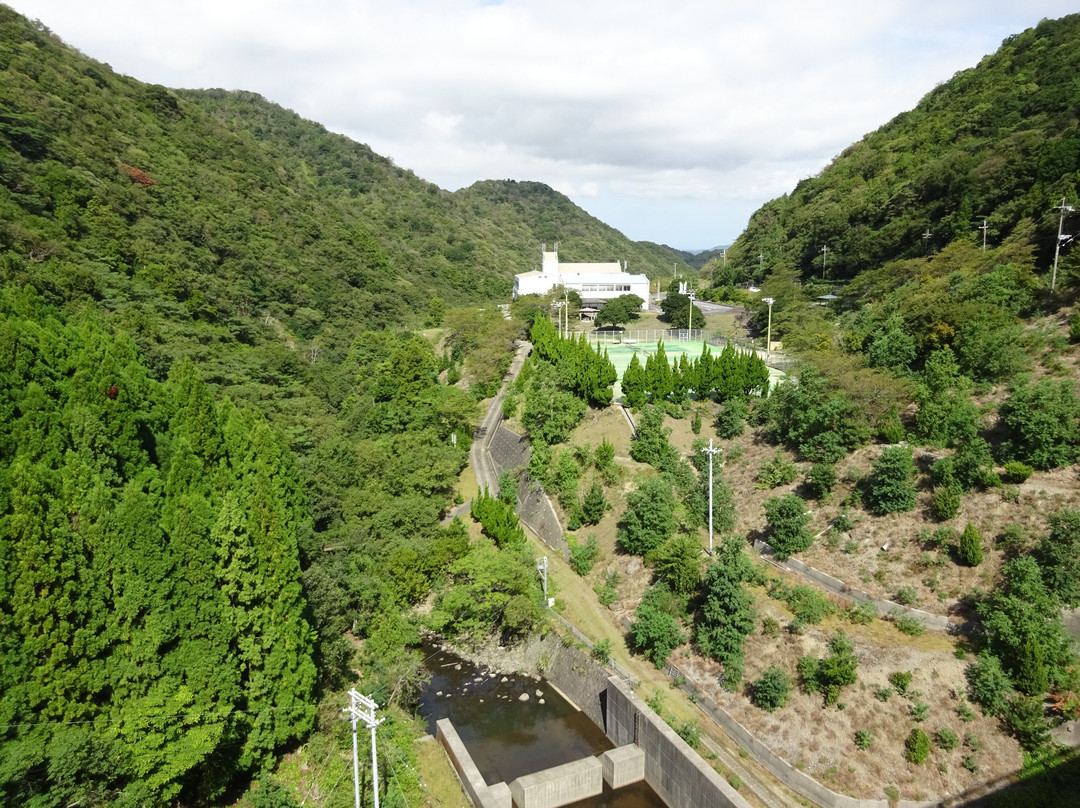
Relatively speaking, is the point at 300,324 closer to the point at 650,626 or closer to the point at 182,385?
the point at 182,385

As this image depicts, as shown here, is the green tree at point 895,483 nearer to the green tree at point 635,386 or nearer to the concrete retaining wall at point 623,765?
the concrete retaining wall at point 623,765

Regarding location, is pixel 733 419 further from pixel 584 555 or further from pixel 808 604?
pixel 808 604

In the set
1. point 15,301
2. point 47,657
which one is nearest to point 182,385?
point 15,301

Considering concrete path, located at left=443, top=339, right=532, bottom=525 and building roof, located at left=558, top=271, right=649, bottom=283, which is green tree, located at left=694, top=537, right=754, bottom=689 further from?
building roof, located at left=558, top=271, right=649, bottom=283

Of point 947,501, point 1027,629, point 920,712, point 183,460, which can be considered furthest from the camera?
point 947,501

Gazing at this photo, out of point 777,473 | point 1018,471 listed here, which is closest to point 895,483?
point 1018,471

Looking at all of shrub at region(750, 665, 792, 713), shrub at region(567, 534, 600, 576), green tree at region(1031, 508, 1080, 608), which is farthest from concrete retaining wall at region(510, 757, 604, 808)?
green tree at region(1031, 508, 1080, 608)
